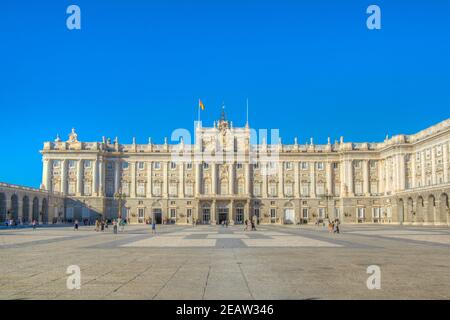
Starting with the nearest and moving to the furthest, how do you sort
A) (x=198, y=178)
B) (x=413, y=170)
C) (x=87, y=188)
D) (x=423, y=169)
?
(x=423, y=169) < (x=413, y=170) < (x=87, y=188) < (x=198, y=178)

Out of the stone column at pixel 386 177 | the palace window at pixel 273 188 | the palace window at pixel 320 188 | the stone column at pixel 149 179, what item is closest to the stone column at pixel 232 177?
the palace window at pixel 273 188

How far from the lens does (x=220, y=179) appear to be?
108250 mm

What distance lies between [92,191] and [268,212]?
37135 millimetres

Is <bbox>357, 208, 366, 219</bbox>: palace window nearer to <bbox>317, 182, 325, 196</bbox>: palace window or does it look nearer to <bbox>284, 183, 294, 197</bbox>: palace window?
<bbox>317, 182, 325, 196</bbox>: palace window

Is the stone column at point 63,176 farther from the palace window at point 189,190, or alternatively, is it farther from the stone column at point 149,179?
the palace window at point 189,190

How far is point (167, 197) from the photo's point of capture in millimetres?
107875

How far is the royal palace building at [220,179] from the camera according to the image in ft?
341

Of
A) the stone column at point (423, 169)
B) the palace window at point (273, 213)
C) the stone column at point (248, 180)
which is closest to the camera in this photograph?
the stone column at point (423, 169)

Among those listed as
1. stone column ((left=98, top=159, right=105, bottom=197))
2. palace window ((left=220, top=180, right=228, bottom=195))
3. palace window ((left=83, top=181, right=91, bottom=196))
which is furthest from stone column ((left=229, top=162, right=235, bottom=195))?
palace window ((left=83, top=181, right=91, bottom=196))

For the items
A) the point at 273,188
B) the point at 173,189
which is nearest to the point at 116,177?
the point at 173,189

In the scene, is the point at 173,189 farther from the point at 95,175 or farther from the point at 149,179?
the point at 95,175

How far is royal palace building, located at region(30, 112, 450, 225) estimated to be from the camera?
104000 millimetres
